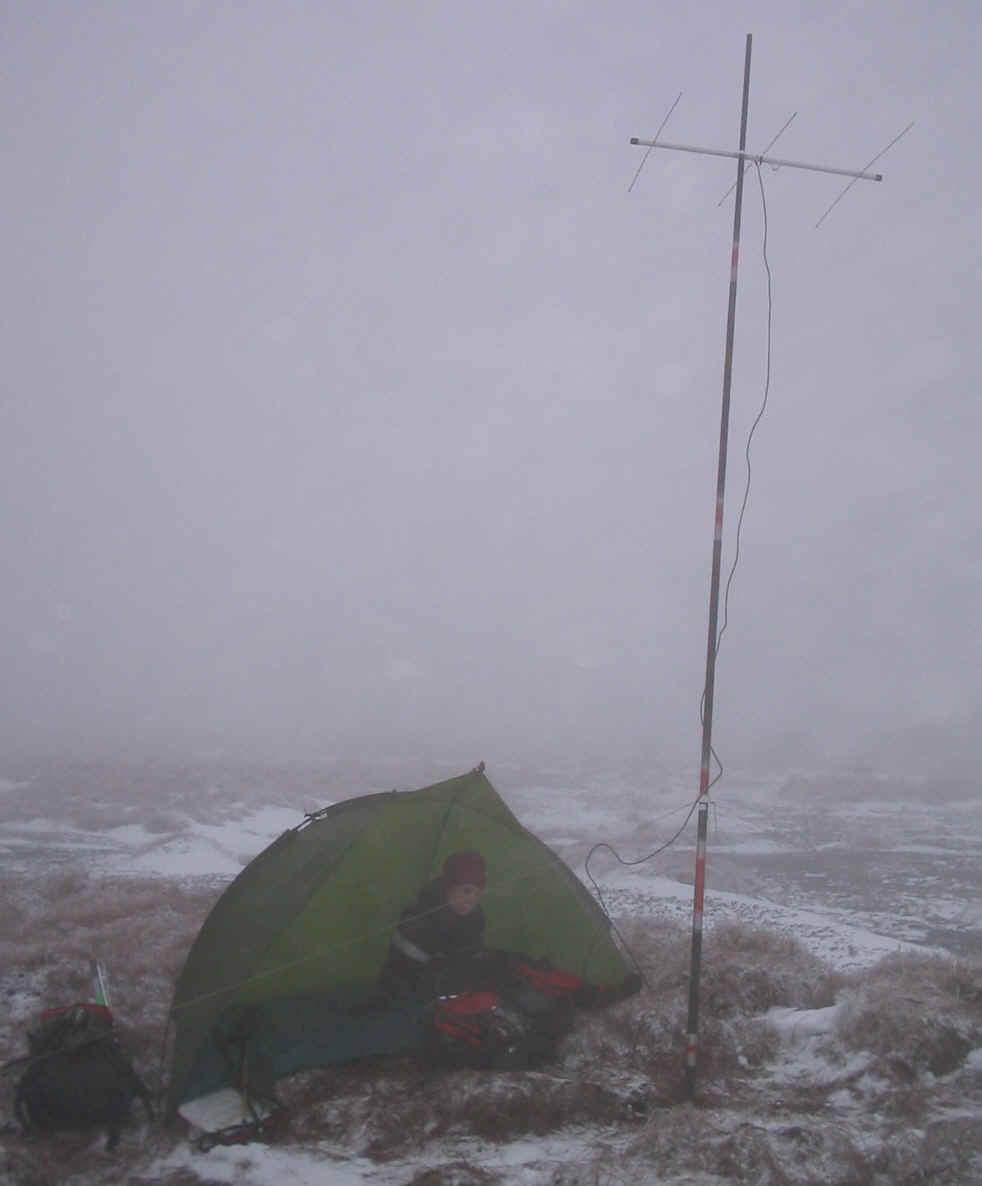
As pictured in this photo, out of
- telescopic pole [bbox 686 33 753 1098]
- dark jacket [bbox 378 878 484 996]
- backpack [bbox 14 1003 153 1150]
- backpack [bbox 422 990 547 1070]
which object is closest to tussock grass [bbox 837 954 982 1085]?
telescopic pole [bbox 686 33 753 1098]

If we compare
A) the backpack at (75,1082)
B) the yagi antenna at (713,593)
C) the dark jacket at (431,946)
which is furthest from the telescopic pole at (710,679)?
the backpack at (75,1082)

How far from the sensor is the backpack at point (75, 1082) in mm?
5758

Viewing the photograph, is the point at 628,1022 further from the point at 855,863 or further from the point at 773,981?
the point at 855,863

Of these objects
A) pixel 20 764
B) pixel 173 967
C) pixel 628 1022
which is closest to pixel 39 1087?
pixel 173 967

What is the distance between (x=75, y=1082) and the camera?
5.88 meters

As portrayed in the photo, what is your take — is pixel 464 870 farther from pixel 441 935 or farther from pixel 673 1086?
pixel 673 1086

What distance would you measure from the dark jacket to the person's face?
0.04 m

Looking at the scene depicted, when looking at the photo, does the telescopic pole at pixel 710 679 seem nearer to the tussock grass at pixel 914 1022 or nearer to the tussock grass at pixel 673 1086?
the tussock grass at pixel 673 1086

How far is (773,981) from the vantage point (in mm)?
7766

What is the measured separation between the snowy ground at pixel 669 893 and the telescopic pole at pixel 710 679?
1.06 ft

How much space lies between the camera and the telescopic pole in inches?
253

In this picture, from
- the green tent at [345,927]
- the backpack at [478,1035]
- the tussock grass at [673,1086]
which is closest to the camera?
the tussock grass at [673,1086]

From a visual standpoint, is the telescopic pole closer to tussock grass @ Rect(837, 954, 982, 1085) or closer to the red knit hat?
tussock grass @ Rect(837, 954, 982, 1085)

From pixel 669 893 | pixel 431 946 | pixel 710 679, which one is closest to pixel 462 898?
pixel 431 946
